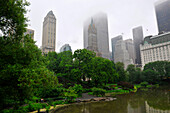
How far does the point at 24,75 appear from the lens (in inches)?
378

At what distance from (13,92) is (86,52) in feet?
89.7

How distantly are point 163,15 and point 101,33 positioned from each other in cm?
7791

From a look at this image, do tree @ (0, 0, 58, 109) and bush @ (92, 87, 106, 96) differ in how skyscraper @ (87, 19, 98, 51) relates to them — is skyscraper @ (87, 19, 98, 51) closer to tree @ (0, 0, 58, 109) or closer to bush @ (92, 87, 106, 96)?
bush @ (92, 87, 106, 96)

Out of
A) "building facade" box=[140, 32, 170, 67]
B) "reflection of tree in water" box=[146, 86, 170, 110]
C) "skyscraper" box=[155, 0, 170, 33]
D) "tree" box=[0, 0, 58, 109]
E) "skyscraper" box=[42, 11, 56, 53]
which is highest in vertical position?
"skyscraper" box=[155, 0, 170, 33]

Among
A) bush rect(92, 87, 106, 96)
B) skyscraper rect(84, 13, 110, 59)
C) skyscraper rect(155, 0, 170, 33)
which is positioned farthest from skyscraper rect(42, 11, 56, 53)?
skyscraper rect(155, 0, 170, 33)

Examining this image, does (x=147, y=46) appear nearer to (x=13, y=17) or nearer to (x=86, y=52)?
(x=86, y=52)

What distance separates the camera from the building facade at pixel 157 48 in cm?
9931

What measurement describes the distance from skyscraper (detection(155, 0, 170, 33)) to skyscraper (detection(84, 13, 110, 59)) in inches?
2596

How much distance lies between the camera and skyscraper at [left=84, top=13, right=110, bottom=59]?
496 feet

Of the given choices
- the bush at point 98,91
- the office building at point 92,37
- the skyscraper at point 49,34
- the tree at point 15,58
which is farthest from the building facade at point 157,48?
the tree at point 15,58

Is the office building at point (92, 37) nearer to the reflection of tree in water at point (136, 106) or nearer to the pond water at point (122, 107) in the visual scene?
the reflection of tree in water at point (136, 106)

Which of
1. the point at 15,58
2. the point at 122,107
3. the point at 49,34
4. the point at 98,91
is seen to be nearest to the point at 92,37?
the point at 49,34

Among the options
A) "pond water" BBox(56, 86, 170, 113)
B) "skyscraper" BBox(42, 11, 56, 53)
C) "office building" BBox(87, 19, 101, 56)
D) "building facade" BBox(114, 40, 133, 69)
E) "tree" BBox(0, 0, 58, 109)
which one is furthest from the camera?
"building facade" BBox(114, 40, 133, 69)

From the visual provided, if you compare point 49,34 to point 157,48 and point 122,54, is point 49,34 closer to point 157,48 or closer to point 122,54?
point 122,54
